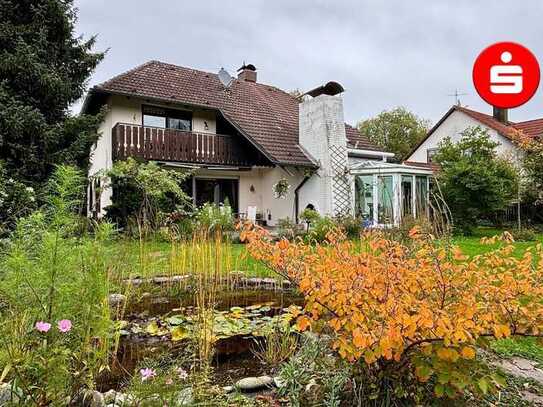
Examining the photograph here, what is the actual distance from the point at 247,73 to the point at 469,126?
36.4 ft

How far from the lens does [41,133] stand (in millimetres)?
9773

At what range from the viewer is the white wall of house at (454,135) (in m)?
20.4

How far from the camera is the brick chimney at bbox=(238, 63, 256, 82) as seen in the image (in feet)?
65.9

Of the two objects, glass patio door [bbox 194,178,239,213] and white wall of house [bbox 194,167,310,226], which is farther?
glass patio door [bbox 194,178,239,213]

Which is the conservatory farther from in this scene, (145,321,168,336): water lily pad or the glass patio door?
(145,321,168,336): water lily pad

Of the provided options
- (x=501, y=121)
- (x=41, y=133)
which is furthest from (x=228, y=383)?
(x=501, y=121)

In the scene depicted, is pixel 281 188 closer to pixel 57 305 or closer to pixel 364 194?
pixel 364 194

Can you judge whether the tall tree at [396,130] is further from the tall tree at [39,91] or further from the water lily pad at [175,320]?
the water lily pad at [175,320]

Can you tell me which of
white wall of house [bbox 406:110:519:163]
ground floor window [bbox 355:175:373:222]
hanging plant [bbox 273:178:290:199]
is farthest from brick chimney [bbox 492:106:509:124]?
hanging plant [bbox 273:178:290:199]

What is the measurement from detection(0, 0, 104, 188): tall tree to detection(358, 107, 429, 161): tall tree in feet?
87.4

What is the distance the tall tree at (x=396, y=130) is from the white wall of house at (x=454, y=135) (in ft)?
31.1

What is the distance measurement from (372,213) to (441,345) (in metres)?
13.2

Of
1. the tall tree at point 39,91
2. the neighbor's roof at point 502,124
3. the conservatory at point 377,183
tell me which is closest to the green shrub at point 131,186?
the tall tree at point 39,91

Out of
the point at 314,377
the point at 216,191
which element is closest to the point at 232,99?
the point at 216,191
